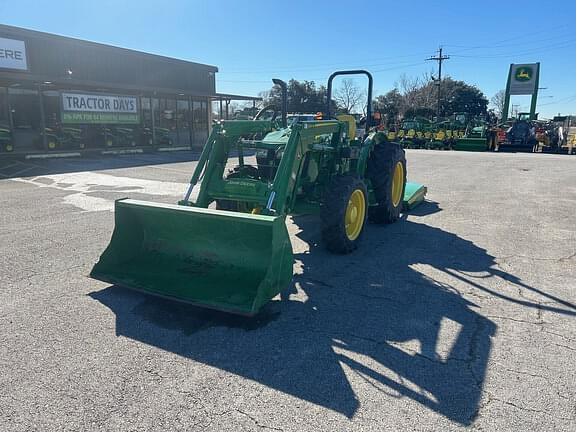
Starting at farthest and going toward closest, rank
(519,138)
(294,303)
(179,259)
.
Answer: (519,138) → (179,259) → (294,303)

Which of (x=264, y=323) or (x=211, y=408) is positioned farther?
(x=264, y=323)

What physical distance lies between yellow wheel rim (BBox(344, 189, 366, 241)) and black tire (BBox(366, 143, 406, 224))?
3.37 feet

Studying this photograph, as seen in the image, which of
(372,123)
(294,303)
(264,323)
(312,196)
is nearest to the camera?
(264,323)

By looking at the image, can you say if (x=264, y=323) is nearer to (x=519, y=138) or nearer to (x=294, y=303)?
(x=294, y=303)

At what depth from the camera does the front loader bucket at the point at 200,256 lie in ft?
11.9

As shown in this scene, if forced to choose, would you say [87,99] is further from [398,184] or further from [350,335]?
[350,335]

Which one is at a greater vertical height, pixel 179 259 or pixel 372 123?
pixel 372 123

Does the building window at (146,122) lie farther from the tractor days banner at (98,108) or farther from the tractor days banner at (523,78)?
the tractor days banner at (523,78)

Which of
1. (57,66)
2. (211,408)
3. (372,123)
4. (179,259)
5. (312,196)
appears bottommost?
(211,408)

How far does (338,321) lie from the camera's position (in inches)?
143

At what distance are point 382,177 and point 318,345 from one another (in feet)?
12.5

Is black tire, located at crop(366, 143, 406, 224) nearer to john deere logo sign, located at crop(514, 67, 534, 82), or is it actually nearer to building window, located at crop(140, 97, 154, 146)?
building window, located at crop(140, 97, 154, 146)

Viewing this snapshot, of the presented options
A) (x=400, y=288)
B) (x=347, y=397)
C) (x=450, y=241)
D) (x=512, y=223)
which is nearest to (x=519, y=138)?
(x=512, y=223)

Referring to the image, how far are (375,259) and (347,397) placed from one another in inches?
107
